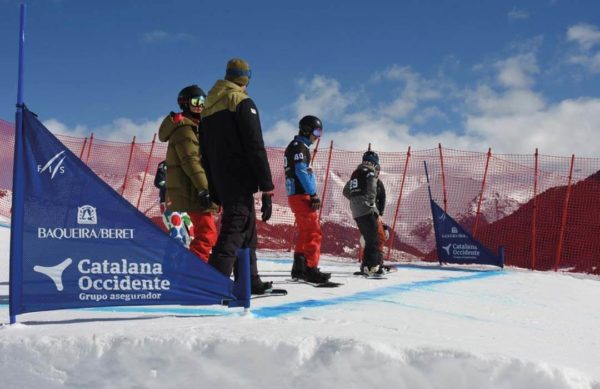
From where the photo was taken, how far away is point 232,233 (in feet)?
12.6

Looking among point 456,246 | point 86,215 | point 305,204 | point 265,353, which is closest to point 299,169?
point 305,204

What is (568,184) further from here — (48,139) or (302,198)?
(48,139)

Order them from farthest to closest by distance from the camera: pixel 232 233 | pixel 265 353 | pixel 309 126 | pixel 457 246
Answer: pixel 457 246
pixel 309 126
pixel 232 233
pixel 265 353

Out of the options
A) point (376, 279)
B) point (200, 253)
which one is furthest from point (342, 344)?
point (376, 279)

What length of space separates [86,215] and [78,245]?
17 centimetres

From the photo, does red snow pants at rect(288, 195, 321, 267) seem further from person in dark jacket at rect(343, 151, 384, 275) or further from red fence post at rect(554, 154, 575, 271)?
red fence post at rect(554, 154, 575, 271)

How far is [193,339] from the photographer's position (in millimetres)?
2637

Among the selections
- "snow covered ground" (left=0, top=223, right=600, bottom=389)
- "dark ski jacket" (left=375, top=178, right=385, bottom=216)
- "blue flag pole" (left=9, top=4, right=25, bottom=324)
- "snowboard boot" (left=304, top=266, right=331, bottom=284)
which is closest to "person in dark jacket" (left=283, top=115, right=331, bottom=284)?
"snowboard boot" (left=304, top=266, right=331, bottom=284)

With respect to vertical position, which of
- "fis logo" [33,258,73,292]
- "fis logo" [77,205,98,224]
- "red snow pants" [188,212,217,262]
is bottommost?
"fis logo" [33,258,73,292]

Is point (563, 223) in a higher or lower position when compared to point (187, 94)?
lower

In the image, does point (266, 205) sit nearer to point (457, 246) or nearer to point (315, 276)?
point (315, 276)

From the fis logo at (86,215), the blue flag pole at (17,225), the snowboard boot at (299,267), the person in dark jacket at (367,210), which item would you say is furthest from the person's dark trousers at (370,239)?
the blue flag pole at (17,225)

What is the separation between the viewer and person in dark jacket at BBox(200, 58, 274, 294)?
A: 12.6ft

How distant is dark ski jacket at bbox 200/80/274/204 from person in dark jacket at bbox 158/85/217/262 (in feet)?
1.58
